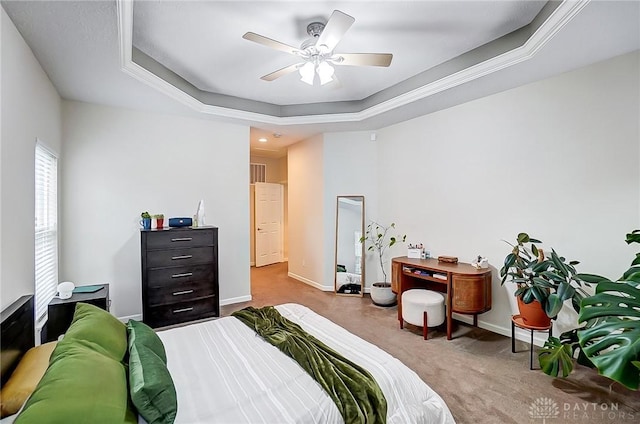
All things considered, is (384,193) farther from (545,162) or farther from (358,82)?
(545,162)

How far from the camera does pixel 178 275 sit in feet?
11.6

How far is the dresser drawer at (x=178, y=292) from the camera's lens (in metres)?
3.39

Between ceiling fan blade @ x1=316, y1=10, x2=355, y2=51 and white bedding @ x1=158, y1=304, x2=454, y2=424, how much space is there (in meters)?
2.10

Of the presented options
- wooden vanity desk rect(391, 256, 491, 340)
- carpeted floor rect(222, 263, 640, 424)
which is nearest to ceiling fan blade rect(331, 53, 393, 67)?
wooden vanity desk rect(391, 256, 491, 340)

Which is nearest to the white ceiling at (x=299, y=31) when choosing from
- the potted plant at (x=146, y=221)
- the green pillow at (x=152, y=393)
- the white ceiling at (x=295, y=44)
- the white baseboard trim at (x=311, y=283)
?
the white ceiling at (x=295, y=44)

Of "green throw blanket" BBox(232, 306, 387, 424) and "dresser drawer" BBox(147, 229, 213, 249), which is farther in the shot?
"dresser drawer" BBox(147, 229, 213, 249)

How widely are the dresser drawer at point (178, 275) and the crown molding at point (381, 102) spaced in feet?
6.43

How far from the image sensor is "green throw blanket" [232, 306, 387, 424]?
1.42 metres

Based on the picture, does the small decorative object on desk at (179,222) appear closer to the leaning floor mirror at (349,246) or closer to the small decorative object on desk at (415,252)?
the leaning floor mirror at (349,246)

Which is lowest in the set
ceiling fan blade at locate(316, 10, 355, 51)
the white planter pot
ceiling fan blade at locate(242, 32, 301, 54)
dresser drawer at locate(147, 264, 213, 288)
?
the white planter pot

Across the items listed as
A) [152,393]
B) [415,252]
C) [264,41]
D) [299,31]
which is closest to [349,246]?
[415,252]

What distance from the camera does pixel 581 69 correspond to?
2818mm

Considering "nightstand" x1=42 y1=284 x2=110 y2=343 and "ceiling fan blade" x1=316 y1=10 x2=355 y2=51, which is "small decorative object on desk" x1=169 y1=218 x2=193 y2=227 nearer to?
"nightstand" x1=42 y1=284 x2=110 y2=343

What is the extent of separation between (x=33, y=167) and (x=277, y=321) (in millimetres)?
2255
